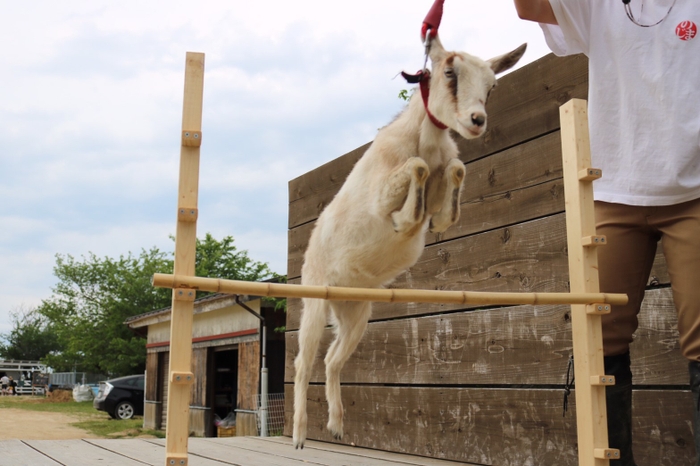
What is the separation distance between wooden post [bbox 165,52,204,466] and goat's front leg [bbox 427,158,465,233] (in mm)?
724

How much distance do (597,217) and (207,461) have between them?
228cm

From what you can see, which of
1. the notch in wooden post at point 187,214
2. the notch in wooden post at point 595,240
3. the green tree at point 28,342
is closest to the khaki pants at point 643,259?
the notch in wooden post at point 595,240

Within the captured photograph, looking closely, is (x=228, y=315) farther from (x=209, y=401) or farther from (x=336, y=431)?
(x=336, y=431)

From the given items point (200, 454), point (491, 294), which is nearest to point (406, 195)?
point (491, 294)

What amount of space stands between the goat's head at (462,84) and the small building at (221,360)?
22.4 feet

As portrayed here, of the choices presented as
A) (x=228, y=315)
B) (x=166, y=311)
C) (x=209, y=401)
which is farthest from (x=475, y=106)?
(x=166, y=311)

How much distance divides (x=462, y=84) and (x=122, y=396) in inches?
747

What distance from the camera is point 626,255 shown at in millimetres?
2352

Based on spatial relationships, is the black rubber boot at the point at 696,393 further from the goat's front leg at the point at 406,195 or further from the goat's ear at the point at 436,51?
the goat's ear at the point at 436,51

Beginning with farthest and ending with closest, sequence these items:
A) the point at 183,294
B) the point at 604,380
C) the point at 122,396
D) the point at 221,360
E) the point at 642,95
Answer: the point at 122,396 < the point at 221,360 < the point at 604,380 < the point at 642,95 < the point at 183,294

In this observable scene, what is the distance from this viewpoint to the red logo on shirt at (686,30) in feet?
7.11

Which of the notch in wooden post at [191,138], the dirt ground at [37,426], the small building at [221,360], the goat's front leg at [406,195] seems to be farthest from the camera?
the dirt ground at [37,426]

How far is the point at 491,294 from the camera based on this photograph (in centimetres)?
226

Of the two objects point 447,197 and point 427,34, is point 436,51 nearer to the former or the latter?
point 427,34
